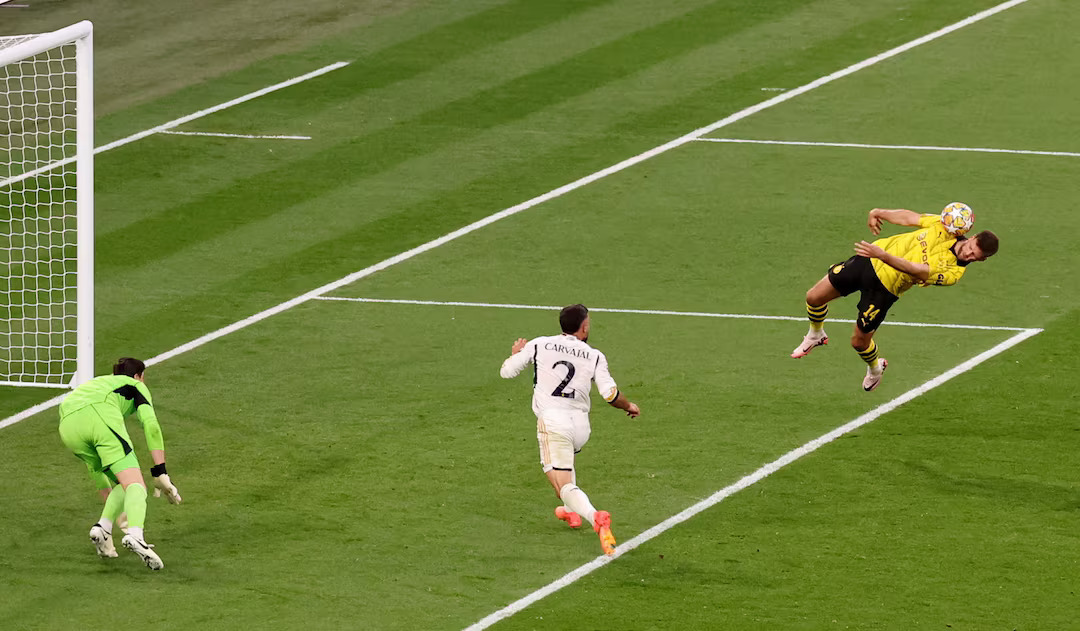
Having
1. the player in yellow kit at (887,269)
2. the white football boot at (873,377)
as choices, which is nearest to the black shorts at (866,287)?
the player in yellow kit at (887,269)

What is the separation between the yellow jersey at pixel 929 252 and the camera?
56.2ft

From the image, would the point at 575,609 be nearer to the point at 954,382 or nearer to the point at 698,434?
the point at 698,434

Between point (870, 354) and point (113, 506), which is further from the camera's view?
point (870, 354)

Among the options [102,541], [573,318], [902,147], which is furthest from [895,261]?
[902,147]

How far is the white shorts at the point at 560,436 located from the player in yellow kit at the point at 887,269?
301 centimetres

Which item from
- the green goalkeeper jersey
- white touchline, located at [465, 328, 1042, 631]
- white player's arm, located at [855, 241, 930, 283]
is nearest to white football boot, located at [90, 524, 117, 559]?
the green goalkeeper jersey

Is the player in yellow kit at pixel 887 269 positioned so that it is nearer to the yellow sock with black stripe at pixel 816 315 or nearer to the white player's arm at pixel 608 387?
the yellow sock with black stripe at pixel 816 315

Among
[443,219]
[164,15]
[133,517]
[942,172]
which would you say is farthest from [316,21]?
[133,517]

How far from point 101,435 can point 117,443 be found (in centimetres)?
14

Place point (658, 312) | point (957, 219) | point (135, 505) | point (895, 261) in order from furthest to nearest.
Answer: point (658, 312) → point (957, 219) → point (895, 261) → point (135, 505)

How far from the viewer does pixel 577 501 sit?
48.6 ft

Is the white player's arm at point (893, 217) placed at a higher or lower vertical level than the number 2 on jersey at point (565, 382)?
higher

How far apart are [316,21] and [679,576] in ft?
65.1

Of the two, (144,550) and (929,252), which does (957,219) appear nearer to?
(929,252)
